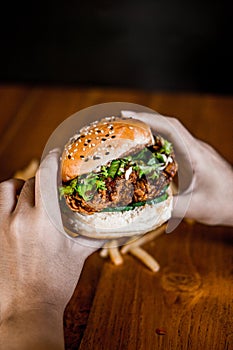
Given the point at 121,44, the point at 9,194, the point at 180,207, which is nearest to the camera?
the point at 9,194

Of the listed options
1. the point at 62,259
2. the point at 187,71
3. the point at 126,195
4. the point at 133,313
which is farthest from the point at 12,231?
the point at 187,71

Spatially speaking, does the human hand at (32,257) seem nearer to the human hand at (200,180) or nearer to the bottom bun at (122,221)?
the bottom bun at (122,221)

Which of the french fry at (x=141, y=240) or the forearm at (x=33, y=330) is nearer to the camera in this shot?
the forearm at (x=33, y=330)

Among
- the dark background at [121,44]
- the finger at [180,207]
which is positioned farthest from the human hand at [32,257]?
the dark background at [121,44]

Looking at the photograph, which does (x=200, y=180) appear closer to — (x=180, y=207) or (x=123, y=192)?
(x=180, y=207)

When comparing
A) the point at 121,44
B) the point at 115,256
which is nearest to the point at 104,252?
the point at 115,256

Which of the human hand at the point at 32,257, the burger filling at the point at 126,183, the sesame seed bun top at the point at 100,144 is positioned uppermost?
Result: the sesame seed bun top at the point at 100,144

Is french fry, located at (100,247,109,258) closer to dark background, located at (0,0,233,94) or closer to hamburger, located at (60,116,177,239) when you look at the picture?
hamburger, located at (60,116,177,239)
